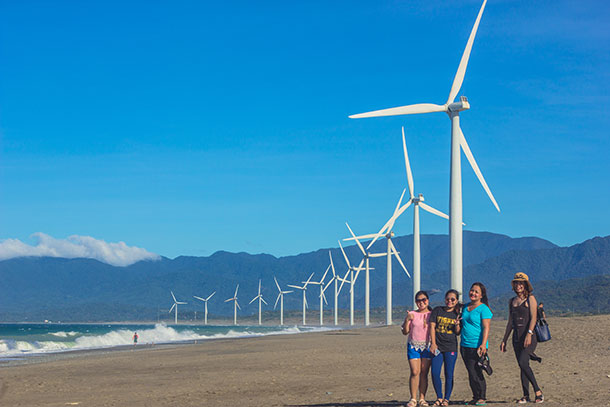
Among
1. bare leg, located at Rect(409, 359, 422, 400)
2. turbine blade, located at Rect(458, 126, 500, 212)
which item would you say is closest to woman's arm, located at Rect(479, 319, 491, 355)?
bare leg, located at Rect(409, 359, 422, 400)

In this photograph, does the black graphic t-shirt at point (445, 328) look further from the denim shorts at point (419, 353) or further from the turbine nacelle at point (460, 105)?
the turbine nacelle at point (460, 105)

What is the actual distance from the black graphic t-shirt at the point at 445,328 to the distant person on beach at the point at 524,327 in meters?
0.96

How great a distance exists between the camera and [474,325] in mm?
14406

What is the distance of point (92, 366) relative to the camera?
33812 mm

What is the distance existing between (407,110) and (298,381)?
14.5m

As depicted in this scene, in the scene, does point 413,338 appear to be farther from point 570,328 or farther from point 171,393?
point 570,328

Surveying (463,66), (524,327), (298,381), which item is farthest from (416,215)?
(524,327)

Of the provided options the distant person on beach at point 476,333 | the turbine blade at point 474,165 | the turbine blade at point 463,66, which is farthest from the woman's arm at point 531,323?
the turbine blade at point 463,66

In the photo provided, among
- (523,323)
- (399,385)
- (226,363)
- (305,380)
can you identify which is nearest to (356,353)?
(226,363)

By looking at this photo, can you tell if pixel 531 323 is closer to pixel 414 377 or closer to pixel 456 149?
pixel 414 377

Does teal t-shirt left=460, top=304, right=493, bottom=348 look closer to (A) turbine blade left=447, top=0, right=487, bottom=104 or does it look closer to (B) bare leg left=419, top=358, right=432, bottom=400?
(B) bare leg left=419, top=358, right=432, bottom=400

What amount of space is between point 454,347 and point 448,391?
31.5 inches

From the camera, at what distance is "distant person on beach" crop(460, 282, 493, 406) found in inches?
564

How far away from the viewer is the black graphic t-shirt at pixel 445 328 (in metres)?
14.3
